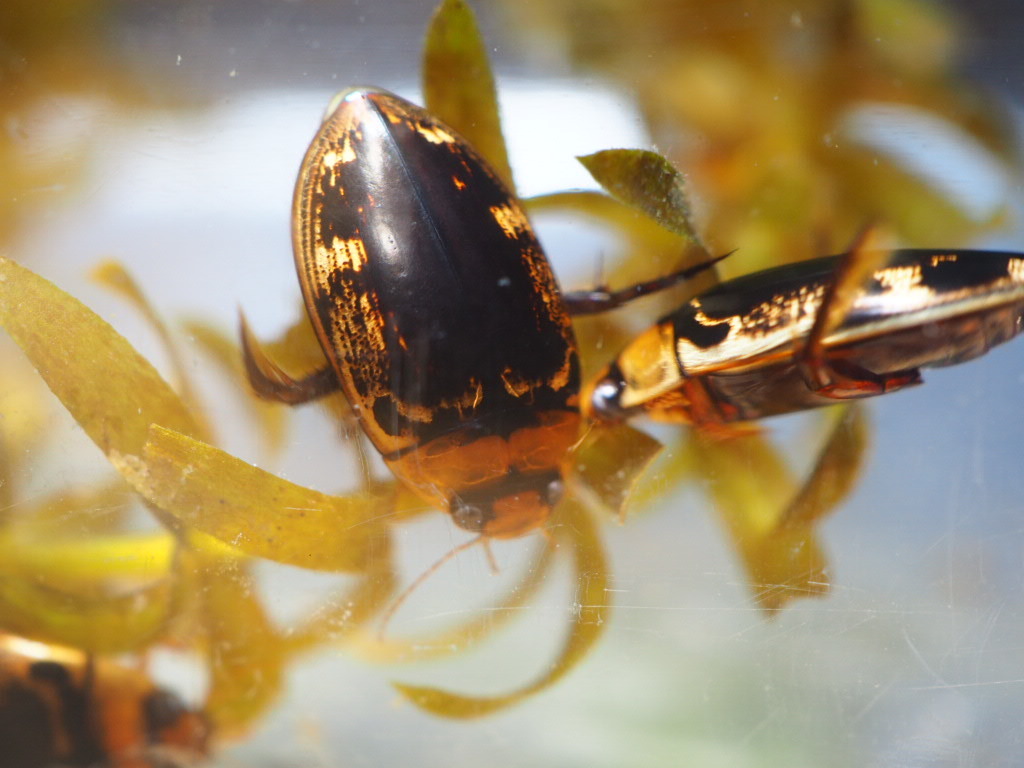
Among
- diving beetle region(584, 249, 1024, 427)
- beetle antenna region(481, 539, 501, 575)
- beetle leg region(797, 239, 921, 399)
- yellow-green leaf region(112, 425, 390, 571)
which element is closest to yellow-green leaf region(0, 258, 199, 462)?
yellow-green leaf region(112, 425, 390, 571)

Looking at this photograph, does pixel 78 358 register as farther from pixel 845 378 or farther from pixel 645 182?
pixel 845 378

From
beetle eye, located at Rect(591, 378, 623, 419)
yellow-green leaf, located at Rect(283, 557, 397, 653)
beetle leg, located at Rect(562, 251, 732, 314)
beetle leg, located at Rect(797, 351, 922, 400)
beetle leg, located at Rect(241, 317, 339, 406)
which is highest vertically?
beetle leg, located at Rect(562, 251, 732, 314)

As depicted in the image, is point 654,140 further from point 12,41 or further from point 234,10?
point 12,41

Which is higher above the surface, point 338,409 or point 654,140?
point 654,140

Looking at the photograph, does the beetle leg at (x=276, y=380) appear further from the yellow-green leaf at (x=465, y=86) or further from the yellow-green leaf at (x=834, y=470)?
the yellow-green leaf at (x=834, y=470)

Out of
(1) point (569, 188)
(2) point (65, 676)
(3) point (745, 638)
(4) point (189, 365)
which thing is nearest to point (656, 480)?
(3) point (745, 638)

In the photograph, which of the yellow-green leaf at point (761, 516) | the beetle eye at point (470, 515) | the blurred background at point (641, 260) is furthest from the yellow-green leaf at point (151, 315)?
the yellow-green leaf at point (761, 516)

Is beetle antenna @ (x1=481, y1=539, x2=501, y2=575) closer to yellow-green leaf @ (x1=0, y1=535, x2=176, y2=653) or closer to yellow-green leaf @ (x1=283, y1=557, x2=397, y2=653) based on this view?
yellow-green leaf @ (x1=283, y1=557, x2=397, y2=653)
